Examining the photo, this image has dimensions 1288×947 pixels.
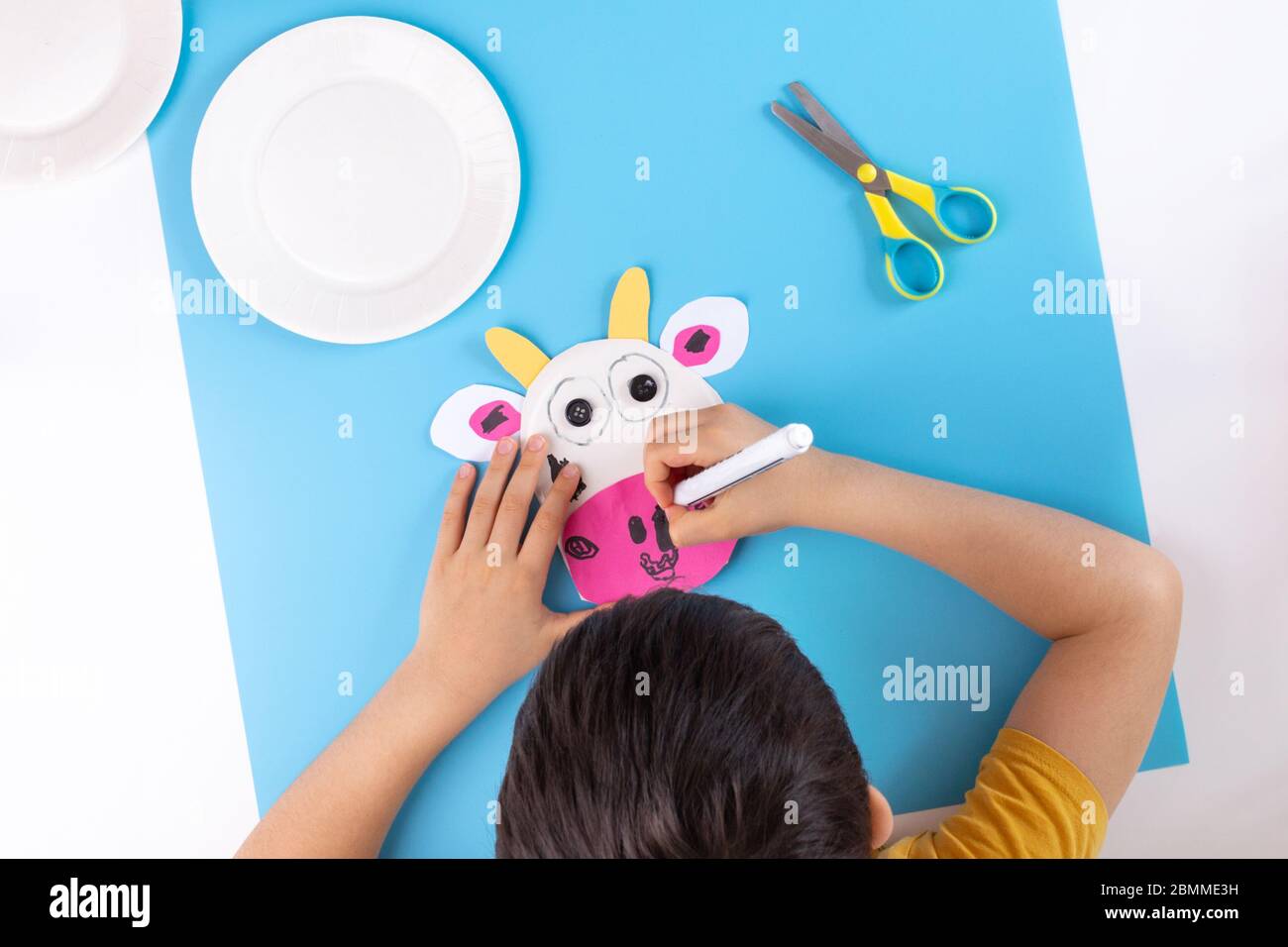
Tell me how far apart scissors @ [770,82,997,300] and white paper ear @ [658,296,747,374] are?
0.40 feet

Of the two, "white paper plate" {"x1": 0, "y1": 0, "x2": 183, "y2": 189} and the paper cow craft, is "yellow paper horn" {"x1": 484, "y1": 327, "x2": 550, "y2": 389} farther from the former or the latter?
"white paper plate" {"x1": 0, "y1": 0, "x2": 183, "y2": 189}

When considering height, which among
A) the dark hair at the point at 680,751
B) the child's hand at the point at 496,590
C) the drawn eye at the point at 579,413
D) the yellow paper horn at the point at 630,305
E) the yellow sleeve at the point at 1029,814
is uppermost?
the yellow paper horn at the point at 630,305

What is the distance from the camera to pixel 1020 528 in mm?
626

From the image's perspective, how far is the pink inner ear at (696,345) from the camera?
67 centimetres

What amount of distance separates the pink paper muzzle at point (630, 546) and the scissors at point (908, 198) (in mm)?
241

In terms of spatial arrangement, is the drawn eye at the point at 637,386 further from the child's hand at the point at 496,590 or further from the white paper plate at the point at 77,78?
the white paper plate at the point at 77,78

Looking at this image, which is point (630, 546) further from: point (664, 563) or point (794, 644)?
point (794, 644)

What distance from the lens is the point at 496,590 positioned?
65 centimetres

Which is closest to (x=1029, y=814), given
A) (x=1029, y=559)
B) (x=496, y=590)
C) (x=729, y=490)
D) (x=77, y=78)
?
(x=1029, y=559)

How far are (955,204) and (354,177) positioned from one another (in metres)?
0.44

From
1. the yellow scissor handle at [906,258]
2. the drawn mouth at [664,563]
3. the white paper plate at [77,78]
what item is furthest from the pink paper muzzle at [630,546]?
the white paper plate at [77,78]
